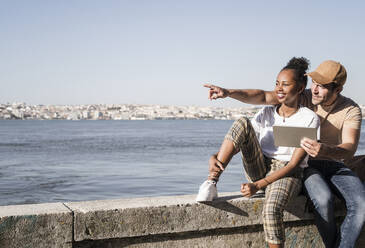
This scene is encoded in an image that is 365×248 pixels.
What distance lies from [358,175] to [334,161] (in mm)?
339

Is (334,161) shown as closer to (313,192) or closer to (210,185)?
(313,192)

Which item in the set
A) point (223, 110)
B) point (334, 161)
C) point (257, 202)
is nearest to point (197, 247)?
point (257, 202)

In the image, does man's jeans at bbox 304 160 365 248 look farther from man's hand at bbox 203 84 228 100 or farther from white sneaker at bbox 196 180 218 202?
man's hand at bbox 203 84 228 100

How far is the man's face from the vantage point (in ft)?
13.1

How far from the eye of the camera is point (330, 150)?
142 inches

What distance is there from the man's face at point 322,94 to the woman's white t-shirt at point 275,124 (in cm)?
19

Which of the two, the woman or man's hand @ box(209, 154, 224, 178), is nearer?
the woman

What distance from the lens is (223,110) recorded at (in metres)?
154

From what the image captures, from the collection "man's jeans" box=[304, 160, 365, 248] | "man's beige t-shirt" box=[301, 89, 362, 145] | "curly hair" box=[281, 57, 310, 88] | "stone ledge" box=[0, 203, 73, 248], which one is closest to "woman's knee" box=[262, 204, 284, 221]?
"man's jeans" box=[304, 160, 365, 248]

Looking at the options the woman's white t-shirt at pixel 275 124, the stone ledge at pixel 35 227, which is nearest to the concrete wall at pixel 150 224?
the stone ledge at pixel 35 227

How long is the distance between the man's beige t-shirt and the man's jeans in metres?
0.28

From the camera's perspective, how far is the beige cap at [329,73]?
396 centimetres

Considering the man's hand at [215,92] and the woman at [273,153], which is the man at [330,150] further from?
the woman at [273,153]

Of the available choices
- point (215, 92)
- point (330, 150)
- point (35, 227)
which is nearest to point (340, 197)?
point (330, 150)
